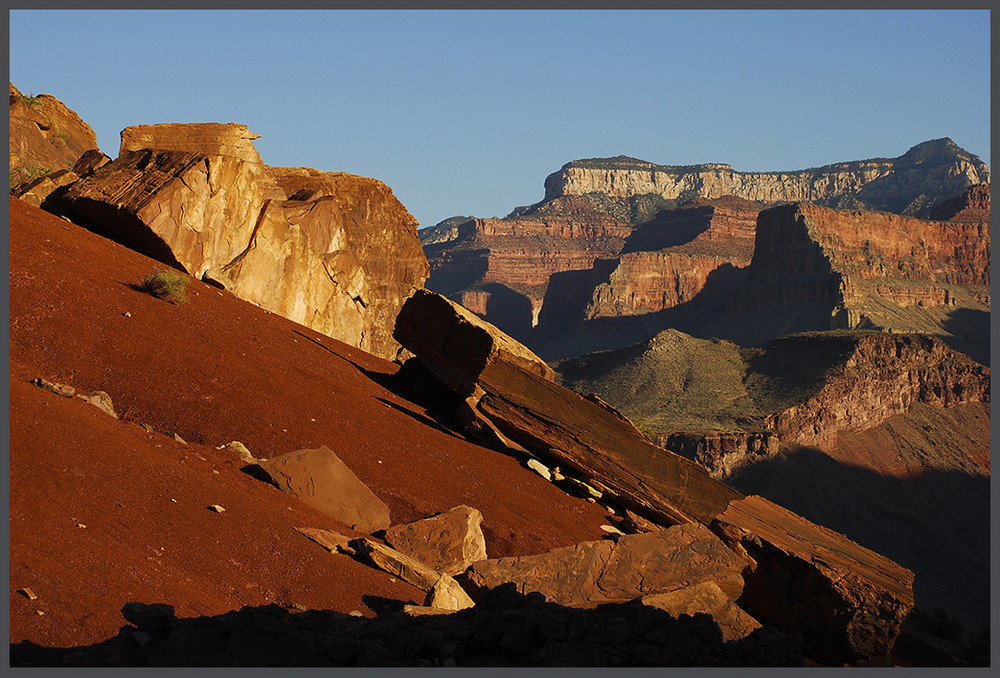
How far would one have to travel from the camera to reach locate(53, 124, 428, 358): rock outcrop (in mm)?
Answer: 19688

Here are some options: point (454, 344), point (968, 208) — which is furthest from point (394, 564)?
point (968, 208)

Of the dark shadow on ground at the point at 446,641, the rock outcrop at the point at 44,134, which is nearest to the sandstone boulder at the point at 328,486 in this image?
the dark shadow on ground at the point at 446,641

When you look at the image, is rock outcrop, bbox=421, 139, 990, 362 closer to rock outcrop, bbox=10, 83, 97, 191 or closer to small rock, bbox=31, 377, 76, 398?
rock outcrop, bbox=10, 83, 97, 191

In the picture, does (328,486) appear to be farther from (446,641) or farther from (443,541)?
(446,641)

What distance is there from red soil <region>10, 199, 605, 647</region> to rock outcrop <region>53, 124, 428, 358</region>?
6.03 ft

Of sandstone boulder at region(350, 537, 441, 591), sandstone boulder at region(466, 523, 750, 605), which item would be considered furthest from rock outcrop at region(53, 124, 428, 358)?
sandstone boulder at region(466, 523, 750, 605)

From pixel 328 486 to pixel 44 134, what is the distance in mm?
23664

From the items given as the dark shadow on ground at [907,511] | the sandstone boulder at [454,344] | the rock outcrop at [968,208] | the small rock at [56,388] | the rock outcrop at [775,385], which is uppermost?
the rock outcrop at [968,208]

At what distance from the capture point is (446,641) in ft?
27.4

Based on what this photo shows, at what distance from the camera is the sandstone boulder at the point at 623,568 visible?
36.7 ft

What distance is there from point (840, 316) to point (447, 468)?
135048mm

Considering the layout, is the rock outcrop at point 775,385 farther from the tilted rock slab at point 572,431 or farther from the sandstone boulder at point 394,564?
the sandstone boulder at point 394,564

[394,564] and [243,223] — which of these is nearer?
[394,564]

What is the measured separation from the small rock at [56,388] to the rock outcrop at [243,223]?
25.7 ft
